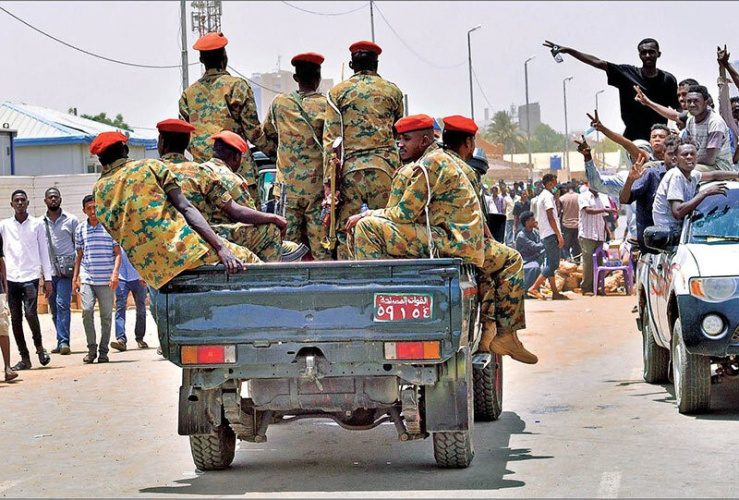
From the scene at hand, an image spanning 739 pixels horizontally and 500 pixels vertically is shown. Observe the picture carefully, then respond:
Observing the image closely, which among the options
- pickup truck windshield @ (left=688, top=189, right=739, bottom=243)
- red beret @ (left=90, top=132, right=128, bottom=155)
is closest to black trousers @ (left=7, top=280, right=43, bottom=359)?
red beret @ (left=90, top=132, right=128, bottom=155)

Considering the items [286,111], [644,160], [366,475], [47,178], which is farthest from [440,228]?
[47,178]

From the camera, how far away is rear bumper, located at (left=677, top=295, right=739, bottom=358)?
920 centimetres

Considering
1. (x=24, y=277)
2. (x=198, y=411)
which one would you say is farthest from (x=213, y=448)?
(x=24, y=277)

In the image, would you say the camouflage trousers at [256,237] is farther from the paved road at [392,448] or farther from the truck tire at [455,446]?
the truck tire at [455,446]

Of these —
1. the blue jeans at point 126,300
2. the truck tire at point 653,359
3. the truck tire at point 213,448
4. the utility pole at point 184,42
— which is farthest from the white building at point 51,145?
the truck tire at point 213,448

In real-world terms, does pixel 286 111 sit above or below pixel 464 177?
above

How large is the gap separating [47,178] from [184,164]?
20139 millimetres

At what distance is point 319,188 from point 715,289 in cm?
316

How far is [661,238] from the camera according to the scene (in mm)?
10133

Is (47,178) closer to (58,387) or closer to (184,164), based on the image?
(58,387)

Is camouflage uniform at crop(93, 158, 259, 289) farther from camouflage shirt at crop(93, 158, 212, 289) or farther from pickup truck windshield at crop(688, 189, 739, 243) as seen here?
pickup truck windshield at crop(688, 189, 739, 243)

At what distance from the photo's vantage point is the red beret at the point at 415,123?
8.45 metres

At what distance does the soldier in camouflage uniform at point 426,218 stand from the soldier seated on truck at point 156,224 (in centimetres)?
87

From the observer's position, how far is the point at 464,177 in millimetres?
8211
